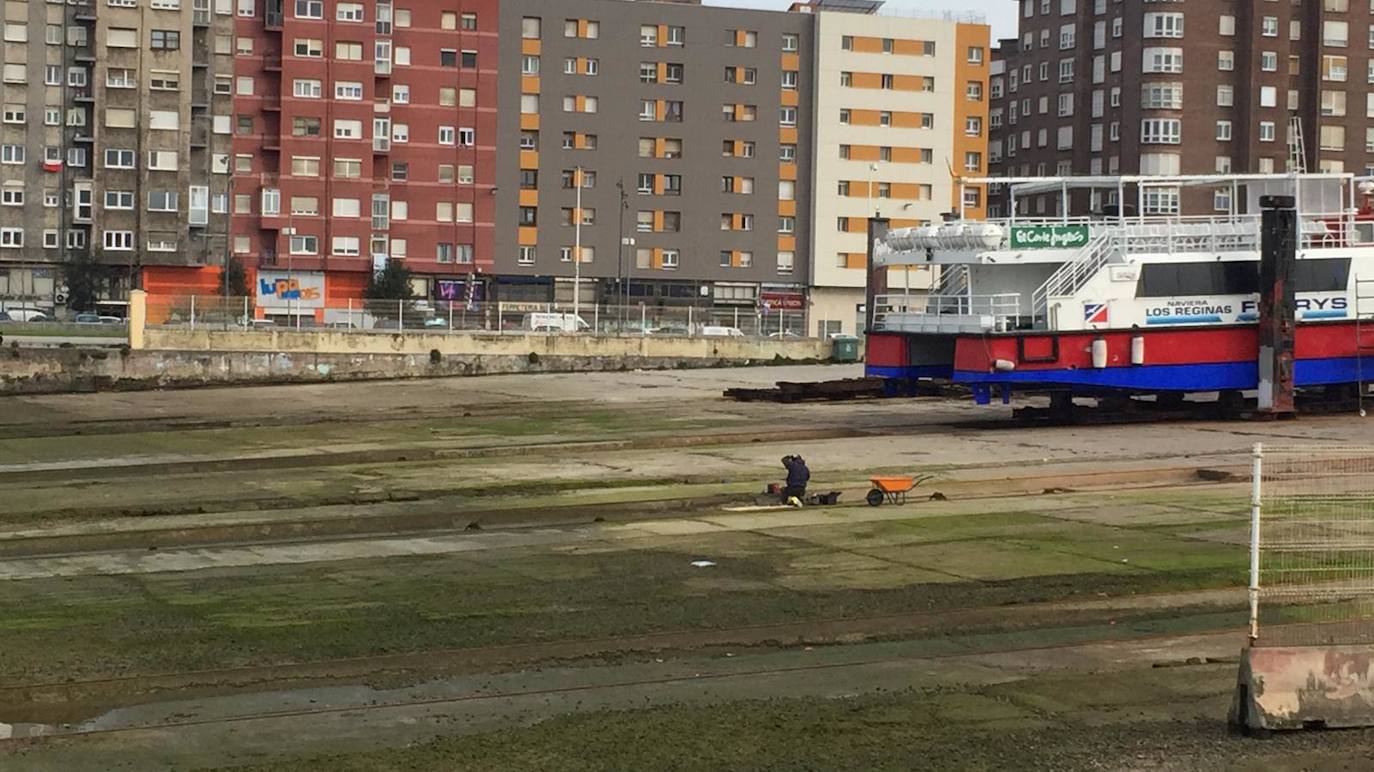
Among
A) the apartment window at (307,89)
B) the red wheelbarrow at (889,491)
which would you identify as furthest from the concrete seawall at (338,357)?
the red wheelbarrow at (889,491)

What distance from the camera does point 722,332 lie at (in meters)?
69.2

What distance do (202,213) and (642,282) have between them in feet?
84.8

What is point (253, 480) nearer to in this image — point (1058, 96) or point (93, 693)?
point (93, 693)

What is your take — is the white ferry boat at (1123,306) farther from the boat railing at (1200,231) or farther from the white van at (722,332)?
the white van at (722,332)

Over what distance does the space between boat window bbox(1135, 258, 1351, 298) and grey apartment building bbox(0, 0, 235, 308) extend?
7259 cm

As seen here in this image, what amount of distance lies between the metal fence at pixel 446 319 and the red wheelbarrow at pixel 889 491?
143ft

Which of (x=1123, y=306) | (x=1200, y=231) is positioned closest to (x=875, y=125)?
(x=1200, y=231)

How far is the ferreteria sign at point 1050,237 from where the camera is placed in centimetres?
3569

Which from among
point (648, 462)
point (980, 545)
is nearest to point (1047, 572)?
point (980, 545)

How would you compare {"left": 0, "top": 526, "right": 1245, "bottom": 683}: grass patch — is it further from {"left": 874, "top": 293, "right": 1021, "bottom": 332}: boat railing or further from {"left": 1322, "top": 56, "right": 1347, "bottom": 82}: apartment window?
{"left": 1322, "top": 56, "right": 1347, "bottom": 82}: apartment window

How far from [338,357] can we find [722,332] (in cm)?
1586

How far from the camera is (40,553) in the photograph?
64.6ft

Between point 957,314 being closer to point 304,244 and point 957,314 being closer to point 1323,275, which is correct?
point 1323,275

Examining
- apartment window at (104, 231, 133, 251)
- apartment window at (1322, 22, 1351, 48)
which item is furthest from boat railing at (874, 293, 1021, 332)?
apartment window at (1322, 22, 1351, 48)
